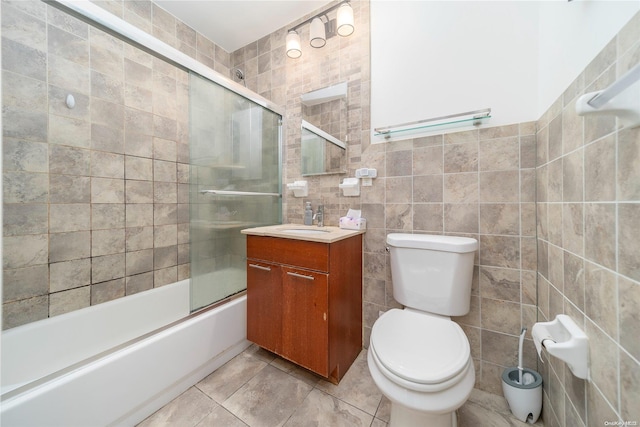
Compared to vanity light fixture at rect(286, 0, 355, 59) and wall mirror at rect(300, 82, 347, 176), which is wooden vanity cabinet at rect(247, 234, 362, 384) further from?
vanity light fixture at rect(286, 0, 355, 59)

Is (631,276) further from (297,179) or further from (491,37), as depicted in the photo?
(297,179)

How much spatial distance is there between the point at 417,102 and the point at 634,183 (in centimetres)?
108

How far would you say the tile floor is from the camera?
1.07 m

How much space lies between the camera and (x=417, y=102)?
139cm

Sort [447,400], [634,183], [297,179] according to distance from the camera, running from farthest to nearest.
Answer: [297,179] < [447,400] < [634,183]

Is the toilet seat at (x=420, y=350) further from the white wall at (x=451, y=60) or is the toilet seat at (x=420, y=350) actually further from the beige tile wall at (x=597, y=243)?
the white wall at (x=451, y=60)

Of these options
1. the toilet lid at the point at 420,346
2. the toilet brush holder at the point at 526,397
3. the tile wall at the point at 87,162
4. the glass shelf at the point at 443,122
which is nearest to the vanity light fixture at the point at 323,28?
the glass shelf at the point at 443,122

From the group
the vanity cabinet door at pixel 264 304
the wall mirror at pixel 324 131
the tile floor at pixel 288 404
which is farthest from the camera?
the wall mirror at pixel 324 131

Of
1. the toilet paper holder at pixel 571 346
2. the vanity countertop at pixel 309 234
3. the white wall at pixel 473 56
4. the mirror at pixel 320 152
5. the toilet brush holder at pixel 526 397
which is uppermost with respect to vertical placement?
the white wall at pixel 473 56

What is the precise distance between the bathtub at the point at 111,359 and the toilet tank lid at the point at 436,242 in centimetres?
113

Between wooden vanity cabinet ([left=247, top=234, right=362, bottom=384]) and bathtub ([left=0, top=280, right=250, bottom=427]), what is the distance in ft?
0.85

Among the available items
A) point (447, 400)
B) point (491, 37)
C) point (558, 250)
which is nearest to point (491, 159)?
point (558, 250)

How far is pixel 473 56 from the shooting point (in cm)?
124

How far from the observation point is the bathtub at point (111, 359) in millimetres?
847
